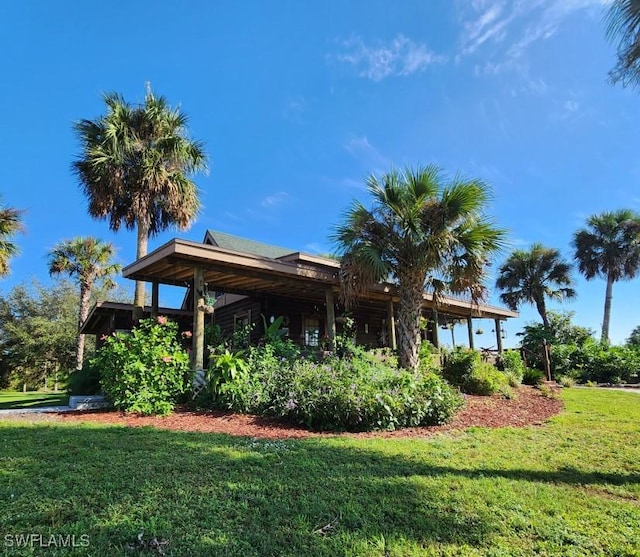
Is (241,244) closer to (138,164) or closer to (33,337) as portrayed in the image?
(138,164)

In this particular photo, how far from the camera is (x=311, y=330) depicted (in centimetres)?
1527

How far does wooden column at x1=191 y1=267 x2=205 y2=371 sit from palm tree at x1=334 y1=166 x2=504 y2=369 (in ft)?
11.9

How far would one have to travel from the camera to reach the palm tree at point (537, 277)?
25.8 metres

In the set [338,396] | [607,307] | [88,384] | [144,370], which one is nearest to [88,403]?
[88,384]

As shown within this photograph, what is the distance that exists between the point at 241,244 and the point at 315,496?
1351 centimetres

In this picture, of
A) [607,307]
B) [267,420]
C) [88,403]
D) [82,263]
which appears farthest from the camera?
[607,307]

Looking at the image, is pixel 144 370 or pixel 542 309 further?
pixel 542 309

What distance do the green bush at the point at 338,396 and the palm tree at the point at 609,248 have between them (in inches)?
931

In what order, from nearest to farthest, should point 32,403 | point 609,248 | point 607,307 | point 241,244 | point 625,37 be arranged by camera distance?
point 625,37 → point 32,403 → point 241,244 → point 609,248 → point 607,307

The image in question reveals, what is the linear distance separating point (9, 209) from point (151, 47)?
8.95m

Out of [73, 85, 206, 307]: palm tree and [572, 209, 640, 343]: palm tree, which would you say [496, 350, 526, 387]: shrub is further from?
[572, 209, 640, 343]: palm tree

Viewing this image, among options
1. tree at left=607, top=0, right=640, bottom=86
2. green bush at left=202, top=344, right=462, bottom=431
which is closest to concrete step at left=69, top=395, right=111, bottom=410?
green bush at left=202, top=344, right=462, bottom=431

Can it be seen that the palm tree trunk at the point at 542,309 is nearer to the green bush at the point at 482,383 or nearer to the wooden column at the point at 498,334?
the wooden column at the point at 498,334

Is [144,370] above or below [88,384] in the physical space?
above
